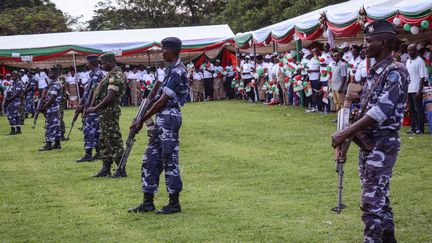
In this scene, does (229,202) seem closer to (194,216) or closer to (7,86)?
(194,216)

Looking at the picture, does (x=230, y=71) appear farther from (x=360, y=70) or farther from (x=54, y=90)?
(x=54, y=90)

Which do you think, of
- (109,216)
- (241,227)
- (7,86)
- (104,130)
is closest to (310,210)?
(241,227)

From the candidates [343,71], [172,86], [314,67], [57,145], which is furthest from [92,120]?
[314,67]

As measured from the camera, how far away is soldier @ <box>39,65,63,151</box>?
51.6 feet

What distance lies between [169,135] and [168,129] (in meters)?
0.07

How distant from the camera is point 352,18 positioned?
715 inches

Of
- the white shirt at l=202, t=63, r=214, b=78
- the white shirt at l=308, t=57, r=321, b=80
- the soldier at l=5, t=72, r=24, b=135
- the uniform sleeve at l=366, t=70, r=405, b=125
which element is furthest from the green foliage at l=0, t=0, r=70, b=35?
the uniform sleeve at l=366, t=70, r=405, b=125

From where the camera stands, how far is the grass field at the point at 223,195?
780 centimetres

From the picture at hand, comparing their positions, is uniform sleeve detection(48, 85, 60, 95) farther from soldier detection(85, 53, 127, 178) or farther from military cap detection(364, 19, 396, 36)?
military cap detection(364, 19, 396, 36)

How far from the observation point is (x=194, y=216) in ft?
28.4

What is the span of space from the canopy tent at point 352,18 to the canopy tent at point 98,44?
25.6 feet

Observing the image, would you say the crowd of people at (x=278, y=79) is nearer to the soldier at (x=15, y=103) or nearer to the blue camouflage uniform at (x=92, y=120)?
the soldier at (x=15, y=103)

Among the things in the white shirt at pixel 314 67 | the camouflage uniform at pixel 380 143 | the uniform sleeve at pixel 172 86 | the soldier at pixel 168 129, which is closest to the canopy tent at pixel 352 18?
the white shirt at pixel 314 67

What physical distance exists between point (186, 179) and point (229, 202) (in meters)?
2.27
